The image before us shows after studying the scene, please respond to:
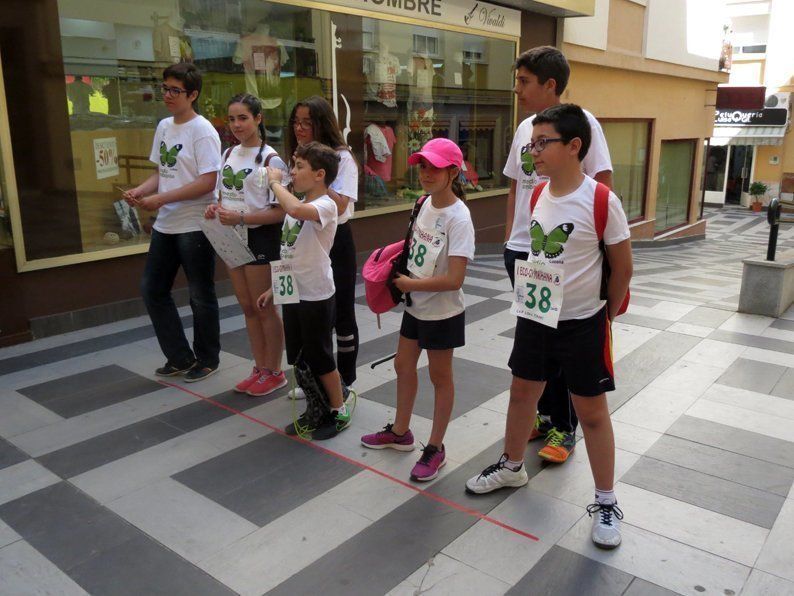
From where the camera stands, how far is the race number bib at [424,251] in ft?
10.6

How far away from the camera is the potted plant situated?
2975cm

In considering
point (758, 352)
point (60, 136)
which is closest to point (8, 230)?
point (60, 136)

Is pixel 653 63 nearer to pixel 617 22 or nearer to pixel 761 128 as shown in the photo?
pixel 617 22

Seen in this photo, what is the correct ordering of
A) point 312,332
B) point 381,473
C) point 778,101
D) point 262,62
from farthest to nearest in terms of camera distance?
1. point 778,101
2. point 262,62
3. point 312,332
4. point 381,473

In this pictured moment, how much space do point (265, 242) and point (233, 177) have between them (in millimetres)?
432

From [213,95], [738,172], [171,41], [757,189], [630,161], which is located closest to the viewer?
[171,41]

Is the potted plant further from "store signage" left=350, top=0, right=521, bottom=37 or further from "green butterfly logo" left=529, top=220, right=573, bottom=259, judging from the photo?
"green butterfly logo" left=529, top=220, right=573, bottom=259

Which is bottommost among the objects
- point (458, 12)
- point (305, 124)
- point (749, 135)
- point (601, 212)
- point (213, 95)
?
point (601, 212)

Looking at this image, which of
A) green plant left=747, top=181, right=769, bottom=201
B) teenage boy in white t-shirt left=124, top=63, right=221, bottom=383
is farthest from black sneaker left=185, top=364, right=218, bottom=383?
green plant left=747, top=181, right=769, bottom=201

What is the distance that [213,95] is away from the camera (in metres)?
7.19

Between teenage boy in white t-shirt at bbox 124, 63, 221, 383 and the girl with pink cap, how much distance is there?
1.80m

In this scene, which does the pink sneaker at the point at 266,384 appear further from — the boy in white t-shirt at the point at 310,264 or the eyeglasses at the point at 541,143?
the eyeglasses at the point at 541,143

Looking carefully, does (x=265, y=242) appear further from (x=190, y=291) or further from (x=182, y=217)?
(x=190, y=291)

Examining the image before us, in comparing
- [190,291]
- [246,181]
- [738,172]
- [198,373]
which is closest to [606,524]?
[246,181]
